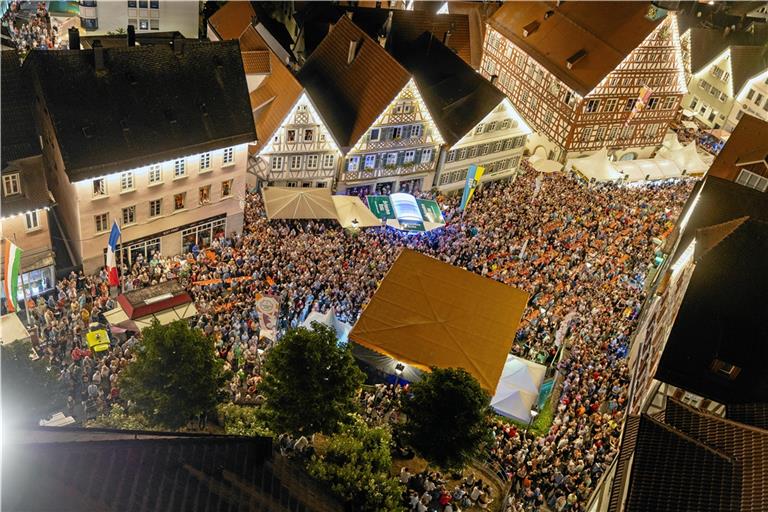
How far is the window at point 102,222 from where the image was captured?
40.5 meters

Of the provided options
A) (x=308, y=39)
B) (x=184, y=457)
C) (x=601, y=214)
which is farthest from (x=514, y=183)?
(x=184, y=457)

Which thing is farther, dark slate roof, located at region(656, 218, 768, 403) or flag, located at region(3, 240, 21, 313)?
flag, located at region(3, 240, 21, 313)

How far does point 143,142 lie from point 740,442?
106ft

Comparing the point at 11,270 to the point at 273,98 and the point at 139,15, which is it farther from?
the point at 139,15

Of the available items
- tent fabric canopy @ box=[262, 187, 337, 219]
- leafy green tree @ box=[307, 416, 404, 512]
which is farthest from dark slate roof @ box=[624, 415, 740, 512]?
tent fabric canopy @ box=[262, 187, 337, 219]

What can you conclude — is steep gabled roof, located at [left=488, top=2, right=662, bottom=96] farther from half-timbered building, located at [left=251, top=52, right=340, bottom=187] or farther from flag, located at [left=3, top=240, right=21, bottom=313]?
flag, located at [left=3, top=240, right=21, bottom=313]

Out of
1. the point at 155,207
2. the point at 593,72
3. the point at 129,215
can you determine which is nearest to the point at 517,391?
the point at 155,207

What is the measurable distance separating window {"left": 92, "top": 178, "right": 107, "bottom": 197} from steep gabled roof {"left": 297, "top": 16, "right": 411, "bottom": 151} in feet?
54.0

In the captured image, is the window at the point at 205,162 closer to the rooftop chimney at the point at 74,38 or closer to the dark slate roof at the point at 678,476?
the rooftop chimney at the point at 74,38

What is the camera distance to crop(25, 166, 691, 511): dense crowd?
1342 inches

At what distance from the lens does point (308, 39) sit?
64.1m

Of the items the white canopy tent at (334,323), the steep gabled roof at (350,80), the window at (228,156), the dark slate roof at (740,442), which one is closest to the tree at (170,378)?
the white canopy tent at (334,323)

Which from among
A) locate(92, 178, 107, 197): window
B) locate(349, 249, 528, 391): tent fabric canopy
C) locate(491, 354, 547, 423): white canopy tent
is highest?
locate(92, 178, 107, 197): window

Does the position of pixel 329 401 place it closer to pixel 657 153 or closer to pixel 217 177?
pixel 217 177
